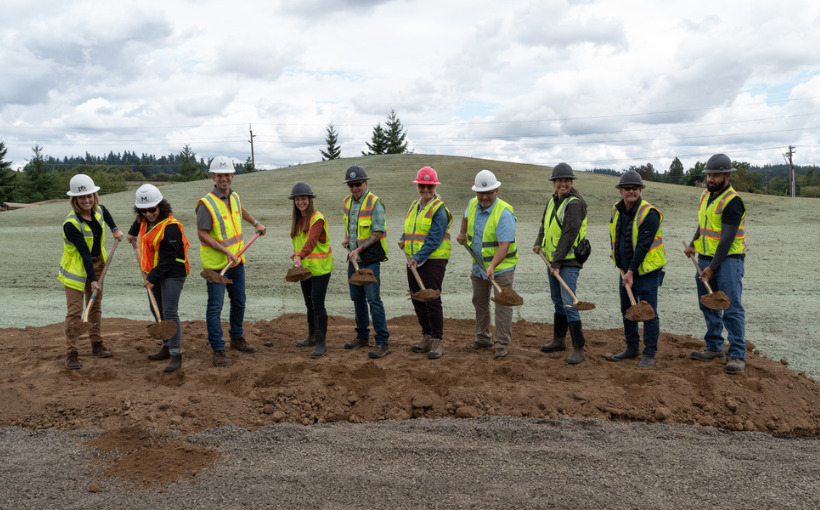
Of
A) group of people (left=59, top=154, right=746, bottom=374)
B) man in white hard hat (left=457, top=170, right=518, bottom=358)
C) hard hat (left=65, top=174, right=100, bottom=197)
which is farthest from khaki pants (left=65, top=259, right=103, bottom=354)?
man in white hard hat (left=457, top=170, right=518, bottom=358)

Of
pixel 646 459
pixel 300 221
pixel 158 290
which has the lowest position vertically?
pixel 646 459

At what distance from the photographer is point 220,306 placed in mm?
6414

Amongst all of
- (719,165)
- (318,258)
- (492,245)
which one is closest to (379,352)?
(318,258)

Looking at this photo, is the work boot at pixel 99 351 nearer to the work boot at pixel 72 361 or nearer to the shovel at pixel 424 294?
the work boot at pixel 72 361

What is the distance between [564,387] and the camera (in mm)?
5582

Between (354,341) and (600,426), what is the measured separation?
3226 millimetres

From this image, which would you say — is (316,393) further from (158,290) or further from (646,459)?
(646,459)

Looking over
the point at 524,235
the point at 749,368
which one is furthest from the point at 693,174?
the point at 749,368

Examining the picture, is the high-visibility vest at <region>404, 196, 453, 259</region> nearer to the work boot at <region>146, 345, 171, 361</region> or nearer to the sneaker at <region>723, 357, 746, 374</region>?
the work boot at <region>146, 345, 171, 361</region>

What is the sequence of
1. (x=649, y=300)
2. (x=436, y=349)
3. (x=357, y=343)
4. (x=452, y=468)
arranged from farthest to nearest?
(x=357, y=343)
(x=436, y=349)
(x=649, y=300)
(x=452, y=468)

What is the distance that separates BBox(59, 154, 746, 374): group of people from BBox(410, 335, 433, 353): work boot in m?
0.01

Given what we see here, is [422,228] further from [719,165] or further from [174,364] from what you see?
[719,165]

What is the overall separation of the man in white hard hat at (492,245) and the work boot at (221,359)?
290 cm

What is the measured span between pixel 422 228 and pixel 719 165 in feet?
10.5
